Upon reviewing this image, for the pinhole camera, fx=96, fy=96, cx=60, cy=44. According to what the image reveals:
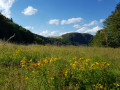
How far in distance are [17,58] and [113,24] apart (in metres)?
25.7

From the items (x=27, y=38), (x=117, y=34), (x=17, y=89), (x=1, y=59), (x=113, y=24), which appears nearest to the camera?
Result: (x=17, y=89)

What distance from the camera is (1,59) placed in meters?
3.82

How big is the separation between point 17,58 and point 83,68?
2791 mm

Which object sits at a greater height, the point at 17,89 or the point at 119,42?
the point at 119,42

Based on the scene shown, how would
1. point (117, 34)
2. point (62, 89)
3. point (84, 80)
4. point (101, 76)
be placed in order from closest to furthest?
point (62, 89) < point (84, 80) < point (101, 76) < point (117, 34)

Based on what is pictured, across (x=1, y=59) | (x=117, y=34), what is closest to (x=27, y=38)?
(x=117, y=34)

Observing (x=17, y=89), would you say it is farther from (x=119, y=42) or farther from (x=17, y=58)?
(x=119, y=42)

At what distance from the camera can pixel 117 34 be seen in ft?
55.5

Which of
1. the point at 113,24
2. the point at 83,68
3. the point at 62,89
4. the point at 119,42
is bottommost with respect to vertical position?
the point at 62,89

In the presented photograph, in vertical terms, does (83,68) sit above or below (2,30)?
below

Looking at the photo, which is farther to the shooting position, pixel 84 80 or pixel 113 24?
pixel 113 24

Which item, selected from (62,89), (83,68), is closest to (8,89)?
(62,89)

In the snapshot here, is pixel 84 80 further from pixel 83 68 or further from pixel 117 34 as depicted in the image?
pixel 117 34

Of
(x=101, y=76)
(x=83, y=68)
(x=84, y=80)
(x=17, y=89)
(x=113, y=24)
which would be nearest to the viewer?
(x=17, y=89)
